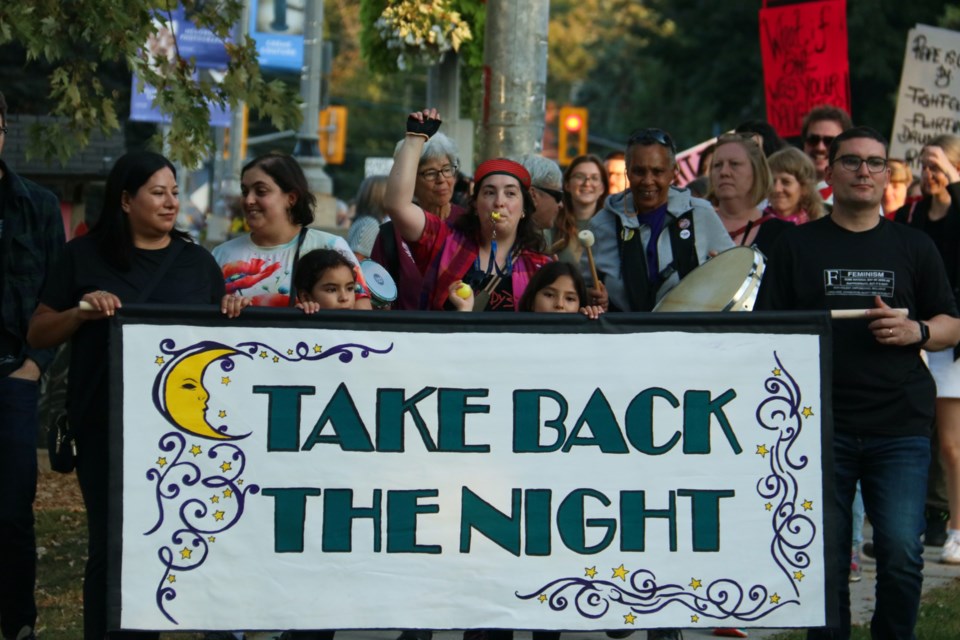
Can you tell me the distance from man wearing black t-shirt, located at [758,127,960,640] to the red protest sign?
6409mm

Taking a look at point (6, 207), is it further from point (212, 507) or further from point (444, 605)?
point (444, 605)

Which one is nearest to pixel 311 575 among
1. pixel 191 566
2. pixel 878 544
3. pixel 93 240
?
pixel 191 566

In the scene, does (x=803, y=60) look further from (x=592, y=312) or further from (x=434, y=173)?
(x=592, y=312)

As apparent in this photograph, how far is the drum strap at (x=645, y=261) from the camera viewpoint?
22.1 ft

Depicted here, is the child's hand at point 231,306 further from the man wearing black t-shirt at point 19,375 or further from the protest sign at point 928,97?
the protest sign at point 928,97

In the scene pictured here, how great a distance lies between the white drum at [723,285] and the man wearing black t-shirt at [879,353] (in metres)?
0.10

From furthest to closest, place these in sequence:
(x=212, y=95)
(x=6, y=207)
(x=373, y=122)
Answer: (x=373, y=122) → (x=212, y=95) → (x=6, y=207)

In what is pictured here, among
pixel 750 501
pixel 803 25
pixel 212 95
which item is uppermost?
pixel 803 25

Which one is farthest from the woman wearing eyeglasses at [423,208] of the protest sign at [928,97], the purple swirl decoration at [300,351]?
the protest sign at [928,97]

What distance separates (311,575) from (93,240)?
56.5 inches

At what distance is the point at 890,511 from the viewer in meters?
5.93

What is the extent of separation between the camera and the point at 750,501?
18.6ft

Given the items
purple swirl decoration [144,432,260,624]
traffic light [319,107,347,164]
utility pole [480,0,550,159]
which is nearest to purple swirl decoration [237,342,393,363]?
purple swirl decoration [144,432,260,624]

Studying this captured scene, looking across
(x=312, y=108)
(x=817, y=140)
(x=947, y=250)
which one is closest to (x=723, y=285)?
(x=947, y=250)
